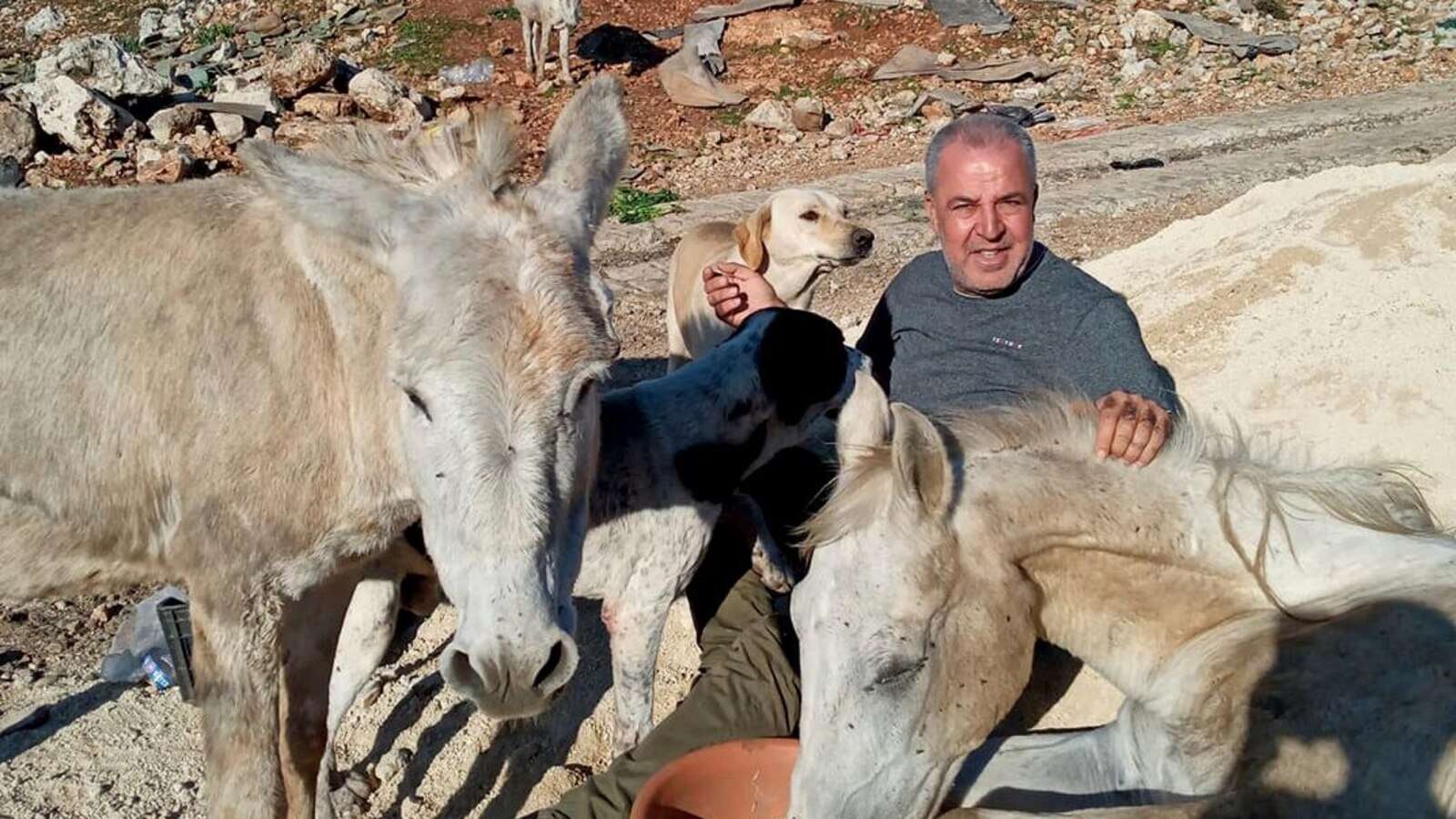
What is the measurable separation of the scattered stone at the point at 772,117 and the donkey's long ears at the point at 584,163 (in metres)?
10.9

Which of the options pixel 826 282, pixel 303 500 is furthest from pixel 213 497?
pixel 826 282

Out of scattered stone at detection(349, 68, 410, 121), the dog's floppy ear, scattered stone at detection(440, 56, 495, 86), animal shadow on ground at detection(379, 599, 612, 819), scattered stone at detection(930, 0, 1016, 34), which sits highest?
the dog's floppy ear

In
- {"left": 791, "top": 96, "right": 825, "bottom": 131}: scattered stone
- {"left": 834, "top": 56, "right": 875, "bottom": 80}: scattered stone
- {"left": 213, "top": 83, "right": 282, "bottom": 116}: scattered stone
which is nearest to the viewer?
{"left": 213, "top": 83, "right": 282, "bottom": 116}: scattered stone

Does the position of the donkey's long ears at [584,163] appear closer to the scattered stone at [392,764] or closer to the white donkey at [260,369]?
the white donkey at [260,369]

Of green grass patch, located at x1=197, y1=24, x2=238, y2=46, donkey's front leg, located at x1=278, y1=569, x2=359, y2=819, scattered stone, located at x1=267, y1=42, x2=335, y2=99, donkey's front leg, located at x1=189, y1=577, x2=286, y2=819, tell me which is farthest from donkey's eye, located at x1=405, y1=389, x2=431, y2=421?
green grass patch, located at x1=197, y1=24, x2=238, y2=46

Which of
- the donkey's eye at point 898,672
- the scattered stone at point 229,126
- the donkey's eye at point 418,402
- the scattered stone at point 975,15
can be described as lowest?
the scattered stone at point 975,15

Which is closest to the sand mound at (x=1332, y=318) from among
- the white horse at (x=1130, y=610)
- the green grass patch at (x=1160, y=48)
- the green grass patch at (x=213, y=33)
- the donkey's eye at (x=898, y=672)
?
the white horse at (x=1130, y=610)

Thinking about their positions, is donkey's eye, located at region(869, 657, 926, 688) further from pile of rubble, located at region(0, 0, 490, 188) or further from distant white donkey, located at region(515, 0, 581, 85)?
distant white donkey, located at region(515, 0, 581, 85)

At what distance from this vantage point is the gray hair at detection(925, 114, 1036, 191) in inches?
142

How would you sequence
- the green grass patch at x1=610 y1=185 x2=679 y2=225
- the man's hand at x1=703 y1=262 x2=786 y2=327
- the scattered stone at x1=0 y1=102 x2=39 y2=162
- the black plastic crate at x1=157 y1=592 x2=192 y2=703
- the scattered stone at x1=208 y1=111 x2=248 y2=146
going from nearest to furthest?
1. the black plastic crate at x1=157 y1=592 x2=192 y2=703
2. the man's hand at x1=703 y1=262 x2=786 y2=327
3. the green grass patch at x1=610 y1=185 x2=679 y2=225
4. the scattered stone at x1=0 y1=102 x2=39 y2=162
5. the scattered stone at x1=208 y1=111 x2=248 y2=146

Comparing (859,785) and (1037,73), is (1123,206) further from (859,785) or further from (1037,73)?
(859,785)

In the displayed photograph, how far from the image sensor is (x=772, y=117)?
1369cm

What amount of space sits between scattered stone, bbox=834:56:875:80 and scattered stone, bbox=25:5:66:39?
12616 millimetres

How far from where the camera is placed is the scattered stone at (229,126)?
11703mm
